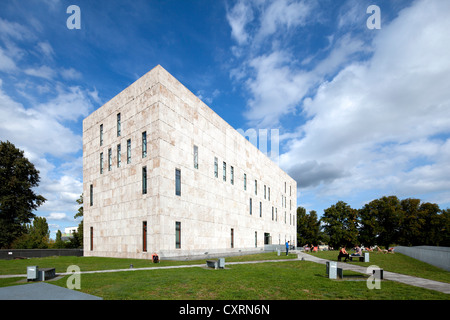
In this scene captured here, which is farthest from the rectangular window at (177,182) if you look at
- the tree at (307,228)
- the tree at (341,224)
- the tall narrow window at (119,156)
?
the tree at (307,228)

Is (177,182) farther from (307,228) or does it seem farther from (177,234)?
(307,228)

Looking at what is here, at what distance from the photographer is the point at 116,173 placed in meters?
35.4

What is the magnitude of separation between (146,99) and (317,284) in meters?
25.7

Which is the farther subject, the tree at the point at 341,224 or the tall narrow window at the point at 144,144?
the tree at the point at 341,224

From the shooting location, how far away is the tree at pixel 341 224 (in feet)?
267

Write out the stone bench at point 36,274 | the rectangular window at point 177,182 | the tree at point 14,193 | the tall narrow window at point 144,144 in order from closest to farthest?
the stone bench at point 36,274 < the tall narrow window at point 144,144 < the rectangular window at point 177,182 < the tree at point 14,193

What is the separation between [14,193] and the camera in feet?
165

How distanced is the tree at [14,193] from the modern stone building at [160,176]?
16494mm

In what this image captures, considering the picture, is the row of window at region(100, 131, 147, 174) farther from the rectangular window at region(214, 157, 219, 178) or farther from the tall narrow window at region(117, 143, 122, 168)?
the rectangular window at region(214, 157, 219, 178)

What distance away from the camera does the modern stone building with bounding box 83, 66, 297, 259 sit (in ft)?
98.2

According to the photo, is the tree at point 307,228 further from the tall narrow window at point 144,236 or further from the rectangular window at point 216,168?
the tall narrow window at point 144,236

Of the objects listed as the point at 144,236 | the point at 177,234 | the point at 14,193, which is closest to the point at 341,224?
the point at 177,234

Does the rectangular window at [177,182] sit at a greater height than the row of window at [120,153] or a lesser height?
lesser
